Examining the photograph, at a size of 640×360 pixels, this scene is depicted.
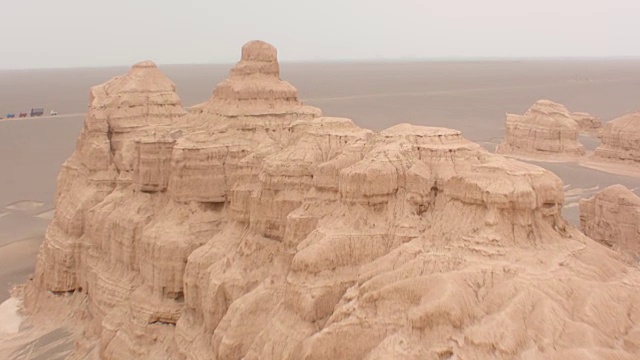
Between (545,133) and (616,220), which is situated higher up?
(616,220)

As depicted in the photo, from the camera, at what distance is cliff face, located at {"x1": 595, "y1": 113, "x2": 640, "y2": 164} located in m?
47.2

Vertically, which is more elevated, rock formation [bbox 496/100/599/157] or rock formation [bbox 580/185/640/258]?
rock formation [bbox 580/185/640/258]

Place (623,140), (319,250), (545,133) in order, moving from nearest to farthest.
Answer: (319,250) → (623,140) → (545,133)

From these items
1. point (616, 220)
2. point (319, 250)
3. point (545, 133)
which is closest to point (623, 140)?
point (545, 133)

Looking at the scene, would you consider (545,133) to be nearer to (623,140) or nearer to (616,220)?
(623,140)

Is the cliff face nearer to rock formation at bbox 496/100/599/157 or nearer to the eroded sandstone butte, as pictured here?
rock formation at bbox 496/100/599/157

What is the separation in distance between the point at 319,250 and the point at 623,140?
4117cm

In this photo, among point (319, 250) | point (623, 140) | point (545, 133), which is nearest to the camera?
point (319, 250)

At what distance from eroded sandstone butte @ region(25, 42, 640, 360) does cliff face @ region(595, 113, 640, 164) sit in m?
33.3

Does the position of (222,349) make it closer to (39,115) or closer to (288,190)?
(288,190)

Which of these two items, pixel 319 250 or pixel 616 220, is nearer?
pixel 319 250

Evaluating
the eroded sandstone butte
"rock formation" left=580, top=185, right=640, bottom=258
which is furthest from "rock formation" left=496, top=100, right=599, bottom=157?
the eroded sandstone butte

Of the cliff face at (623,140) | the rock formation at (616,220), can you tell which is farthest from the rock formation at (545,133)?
the rock formation at (616,220)

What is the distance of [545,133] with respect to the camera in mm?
51562
